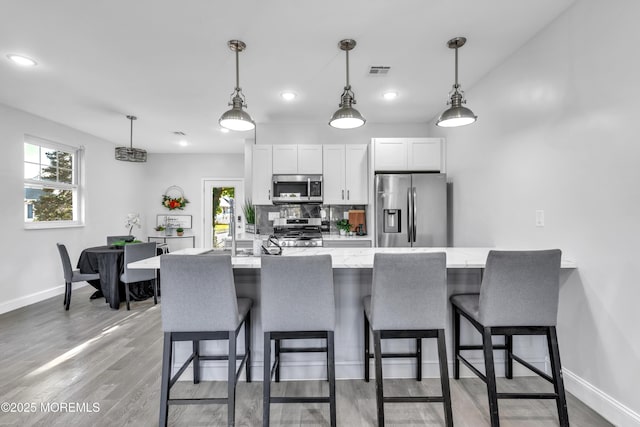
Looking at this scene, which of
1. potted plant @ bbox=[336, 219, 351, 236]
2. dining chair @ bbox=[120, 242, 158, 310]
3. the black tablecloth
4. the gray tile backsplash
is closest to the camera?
dining chair @ bbox=[120, 242, 158, 310]

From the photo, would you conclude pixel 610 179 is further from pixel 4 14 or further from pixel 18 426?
pixel 4 14

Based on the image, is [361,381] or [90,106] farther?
[90,106]

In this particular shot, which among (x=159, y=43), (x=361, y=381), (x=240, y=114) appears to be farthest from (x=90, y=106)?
(x=361, y=381)

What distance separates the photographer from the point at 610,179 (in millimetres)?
1793

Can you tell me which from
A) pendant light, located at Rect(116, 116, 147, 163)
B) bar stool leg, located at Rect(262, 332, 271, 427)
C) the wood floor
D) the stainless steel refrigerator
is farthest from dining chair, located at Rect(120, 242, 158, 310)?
the stainless steel refrigerator

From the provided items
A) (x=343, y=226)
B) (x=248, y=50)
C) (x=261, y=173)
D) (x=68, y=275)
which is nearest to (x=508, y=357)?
(x=343, y=226)

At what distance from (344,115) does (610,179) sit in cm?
166

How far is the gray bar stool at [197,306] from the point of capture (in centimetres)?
164

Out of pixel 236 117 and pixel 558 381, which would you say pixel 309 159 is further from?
pixel 558 381

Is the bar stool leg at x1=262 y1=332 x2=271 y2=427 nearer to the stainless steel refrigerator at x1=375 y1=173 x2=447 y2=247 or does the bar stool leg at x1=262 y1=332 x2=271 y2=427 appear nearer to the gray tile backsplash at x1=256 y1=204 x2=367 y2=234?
the stainless steel refrigerator at x1=375 y1=173 x2=447 y2=247

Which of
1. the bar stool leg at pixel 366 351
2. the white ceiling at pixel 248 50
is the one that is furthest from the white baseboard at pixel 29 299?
the bar stool leg at pixel 366 351

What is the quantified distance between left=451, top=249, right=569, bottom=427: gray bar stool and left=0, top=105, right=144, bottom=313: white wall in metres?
5.23

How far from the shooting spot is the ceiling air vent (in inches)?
114

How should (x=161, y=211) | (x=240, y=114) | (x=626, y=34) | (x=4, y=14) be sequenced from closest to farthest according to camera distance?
(x=626, y=34)
(x=4, y=14)
(x=240, y=114)
(x=161, y=211)
